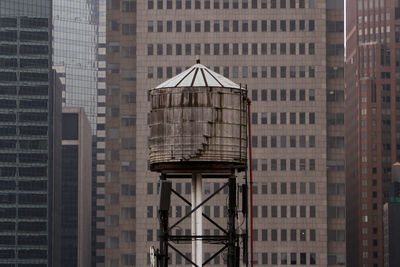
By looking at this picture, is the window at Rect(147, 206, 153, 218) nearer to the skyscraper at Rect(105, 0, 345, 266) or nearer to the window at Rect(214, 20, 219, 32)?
the skyscraper at Rect(105, 0, 345, 266)

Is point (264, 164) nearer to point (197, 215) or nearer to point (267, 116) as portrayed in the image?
point (267, 116)

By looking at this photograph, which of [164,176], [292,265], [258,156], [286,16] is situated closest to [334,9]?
[286,16]

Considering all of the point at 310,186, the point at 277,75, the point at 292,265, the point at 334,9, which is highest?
the point at 334,9

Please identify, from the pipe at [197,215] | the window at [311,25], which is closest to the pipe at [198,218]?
the pipe at [197,215]

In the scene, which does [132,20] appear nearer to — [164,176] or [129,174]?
[129,174]

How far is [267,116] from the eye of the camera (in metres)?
184

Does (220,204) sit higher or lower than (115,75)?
lower

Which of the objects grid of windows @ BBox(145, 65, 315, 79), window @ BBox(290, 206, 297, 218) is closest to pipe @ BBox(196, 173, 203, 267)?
window @ BBox(290, 206, 297, 218)

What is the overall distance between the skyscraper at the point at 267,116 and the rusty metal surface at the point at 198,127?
5062 inches

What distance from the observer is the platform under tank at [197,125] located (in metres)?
51.2

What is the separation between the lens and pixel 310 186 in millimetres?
184000

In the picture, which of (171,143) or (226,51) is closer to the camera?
(171,143)

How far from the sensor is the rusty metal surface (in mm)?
51156

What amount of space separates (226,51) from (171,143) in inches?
5355
